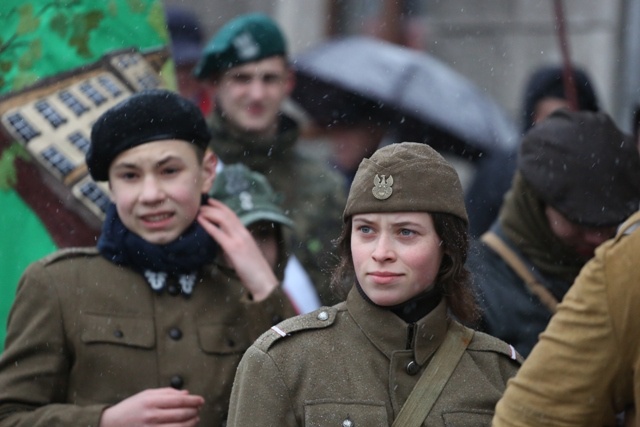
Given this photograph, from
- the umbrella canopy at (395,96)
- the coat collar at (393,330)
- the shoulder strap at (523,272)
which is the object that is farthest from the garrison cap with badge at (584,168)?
the umbrella canopy at (395,96)

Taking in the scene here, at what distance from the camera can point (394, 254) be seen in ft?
12.8

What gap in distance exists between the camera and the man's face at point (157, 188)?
4.65m

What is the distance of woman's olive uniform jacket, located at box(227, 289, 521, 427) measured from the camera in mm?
3818

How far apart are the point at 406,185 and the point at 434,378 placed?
20.0 inches

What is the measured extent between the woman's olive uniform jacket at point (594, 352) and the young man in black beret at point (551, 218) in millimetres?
1802

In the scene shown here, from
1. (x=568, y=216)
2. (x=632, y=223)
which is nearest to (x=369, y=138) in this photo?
(x=568, y=216)

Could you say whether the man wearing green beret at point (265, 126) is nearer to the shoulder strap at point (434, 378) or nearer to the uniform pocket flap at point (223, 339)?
the uniform pocket flap at point (223, 339)

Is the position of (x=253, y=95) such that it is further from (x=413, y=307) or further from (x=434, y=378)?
(x=434, y=378)

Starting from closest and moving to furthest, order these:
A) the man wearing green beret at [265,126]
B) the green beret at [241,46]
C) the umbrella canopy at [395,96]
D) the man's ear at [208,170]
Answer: the man's ear at [208,170], the man wearing green beret at [265,126], the green beret at [241,46], the umbrella canopy at [395,96]

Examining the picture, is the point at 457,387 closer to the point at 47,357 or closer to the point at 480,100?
the point at 47,357

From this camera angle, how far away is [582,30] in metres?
12.7

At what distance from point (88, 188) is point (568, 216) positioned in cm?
164

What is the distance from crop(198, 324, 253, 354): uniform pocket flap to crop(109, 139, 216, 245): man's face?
12.4 inches

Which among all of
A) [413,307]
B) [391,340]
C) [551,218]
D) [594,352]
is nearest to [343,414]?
[391,340]
